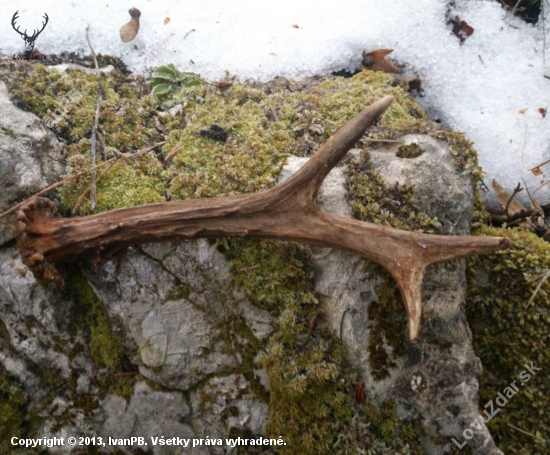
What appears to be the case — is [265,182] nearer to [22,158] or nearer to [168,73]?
[168,73]

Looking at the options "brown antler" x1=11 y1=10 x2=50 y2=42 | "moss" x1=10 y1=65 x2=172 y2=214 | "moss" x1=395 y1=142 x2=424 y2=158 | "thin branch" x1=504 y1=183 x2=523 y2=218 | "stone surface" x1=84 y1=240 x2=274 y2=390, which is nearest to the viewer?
"stone surface" x1=84 y1=240 x2=274 y2=390

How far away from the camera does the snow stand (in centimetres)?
477

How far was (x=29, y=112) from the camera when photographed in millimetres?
3977

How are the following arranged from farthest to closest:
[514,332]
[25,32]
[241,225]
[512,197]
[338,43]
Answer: [338,43] < [25,32] < [512,197] < [514,332] < [241,225]

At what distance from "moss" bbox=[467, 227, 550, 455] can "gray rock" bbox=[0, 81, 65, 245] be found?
388 centimetres

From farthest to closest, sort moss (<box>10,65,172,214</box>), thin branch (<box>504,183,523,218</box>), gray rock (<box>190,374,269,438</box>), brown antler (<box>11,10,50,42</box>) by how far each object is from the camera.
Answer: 1. brown antler (<box>11,10,50,42</box>)
2. thin branch (<box>504,183,523,218</box>)
3. moss (<box>10,65,172,214</box>)
4. gray rock (<box>190,374,269,438</box>)

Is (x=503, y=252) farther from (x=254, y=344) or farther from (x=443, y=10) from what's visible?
(x=443, y=10)

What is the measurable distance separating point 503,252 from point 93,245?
3.50 meters

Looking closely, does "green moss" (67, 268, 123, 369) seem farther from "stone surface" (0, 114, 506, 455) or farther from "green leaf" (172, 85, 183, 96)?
"green leaf" (172, 85, 183, 96)

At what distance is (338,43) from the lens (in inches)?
200

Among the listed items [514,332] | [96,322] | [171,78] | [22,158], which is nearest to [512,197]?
[514,332]

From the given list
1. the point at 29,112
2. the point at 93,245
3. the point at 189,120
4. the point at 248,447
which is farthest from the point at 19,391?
the point at 189,120

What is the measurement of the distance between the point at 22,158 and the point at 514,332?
14.9ft

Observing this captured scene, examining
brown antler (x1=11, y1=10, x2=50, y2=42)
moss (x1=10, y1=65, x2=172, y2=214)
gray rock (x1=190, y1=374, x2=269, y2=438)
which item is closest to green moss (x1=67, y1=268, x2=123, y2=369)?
moss (x1=10, y1=65, x2=172, y2=214)
